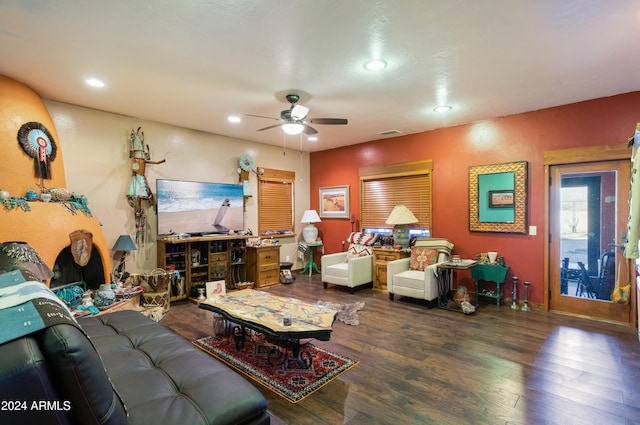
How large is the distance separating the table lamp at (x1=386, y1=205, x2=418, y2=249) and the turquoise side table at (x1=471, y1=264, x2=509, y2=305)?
3.89 feet

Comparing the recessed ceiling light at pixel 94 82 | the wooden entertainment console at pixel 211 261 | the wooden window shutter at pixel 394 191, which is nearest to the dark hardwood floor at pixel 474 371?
the wooden entertainment console at pixel 211 261

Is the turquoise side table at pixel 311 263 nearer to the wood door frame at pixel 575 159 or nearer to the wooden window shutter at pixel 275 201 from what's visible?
the wooden window shutter at pixel 275 201

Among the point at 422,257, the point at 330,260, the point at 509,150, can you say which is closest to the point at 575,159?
the point at 509,150

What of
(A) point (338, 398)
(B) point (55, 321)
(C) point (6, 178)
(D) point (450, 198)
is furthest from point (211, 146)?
(B) point (55, 321)

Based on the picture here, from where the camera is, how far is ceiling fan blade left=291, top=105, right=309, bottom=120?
12.0 feet

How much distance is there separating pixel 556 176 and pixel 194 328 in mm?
5146

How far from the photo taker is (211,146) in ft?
18.2

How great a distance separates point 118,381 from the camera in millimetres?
1533

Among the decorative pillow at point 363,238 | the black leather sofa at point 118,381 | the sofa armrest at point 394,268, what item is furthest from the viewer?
the decorative pillow at point 363,238

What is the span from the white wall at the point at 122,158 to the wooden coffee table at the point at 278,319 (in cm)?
229

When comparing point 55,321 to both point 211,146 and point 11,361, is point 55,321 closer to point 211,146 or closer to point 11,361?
point 11,361

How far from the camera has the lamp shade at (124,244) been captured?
13.9 feet

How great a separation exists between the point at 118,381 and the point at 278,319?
4.43 ft

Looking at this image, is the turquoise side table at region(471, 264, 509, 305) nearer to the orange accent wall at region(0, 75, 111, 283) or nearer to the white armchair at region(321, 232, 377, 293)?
the white armchair at region(321, 232, 377, 293)
